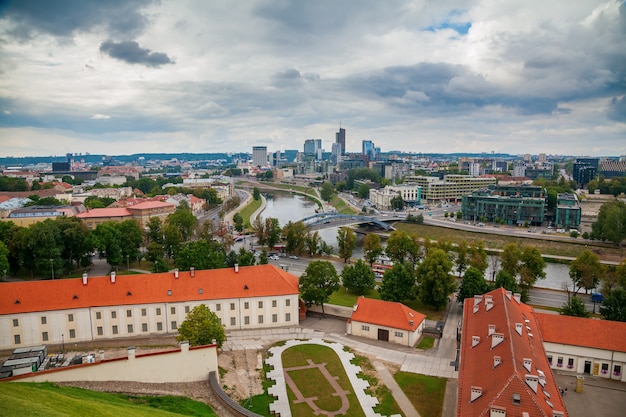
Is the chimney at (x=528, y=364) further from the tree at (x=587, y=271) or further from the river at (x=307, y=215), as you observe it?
the river at (x=307, y=215)

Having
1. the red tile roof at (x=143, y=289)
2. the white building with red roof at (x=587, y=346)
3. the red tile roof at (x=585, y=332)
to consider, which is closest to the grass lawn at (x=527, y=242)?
the red tile roof at (x=585, y=332)

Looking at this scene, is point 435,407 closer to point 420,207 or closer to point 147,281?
point 147,281

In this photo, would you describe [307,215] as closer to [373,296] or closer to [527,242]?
[527,242]

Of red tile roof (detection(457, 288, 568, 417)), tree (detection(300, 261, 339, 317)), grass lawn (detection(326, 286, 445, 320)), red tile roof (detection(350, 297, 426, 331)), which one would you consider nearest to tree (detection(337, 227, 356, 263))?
grass lawn (detection(326, 286, 445, 320))

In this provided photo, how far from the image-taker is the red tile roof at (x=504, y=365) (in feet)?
65.4

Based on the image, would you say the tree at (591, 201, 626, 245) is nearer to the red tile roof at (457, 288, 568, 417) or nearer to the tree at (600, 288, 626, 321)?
the tree at (600, 288, 626, 321)

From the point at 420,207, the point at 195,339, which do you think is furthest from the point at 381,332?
the point at 420,207

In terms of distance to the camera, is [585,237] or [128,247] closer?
[128,247]

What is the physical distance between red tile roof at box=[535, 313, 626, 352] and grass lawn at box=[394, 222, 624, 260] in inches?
1879

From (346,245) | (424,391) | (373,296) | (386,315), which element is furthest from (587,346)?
(346,245)

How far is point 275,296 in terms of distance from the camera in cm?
3984

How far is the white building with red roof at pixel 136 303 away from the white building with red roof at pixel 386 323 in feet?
19.2

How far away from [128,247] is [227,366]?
3193cm

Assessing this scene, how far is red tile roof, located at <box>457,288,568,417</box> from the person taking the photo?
65.4ft
